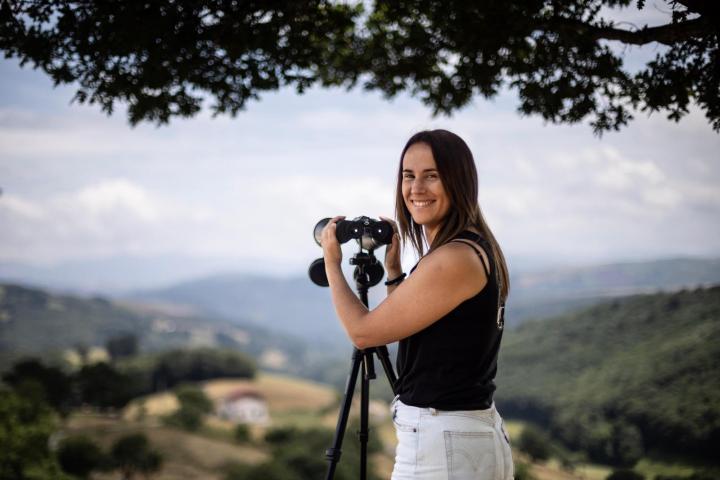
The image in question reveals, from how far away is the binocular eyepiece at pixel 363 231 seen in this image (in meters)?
2.09

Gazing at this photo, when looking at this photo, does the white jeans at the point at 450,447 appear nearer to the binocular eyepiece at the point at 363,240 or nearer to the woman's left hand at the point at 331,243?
the woman's left hand at the point at 331,243

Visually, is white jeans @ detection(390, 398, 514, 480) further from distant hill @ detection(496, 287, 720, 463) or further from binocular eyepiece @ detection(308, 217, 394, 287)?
distant hill @ detection(496, 287, 720, 463)

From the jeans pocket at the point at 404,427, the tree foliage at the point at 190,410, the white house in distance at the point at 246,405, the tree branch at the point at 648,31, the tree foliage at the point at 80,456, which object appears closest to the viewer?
the jeans pocket at the point at 404,427

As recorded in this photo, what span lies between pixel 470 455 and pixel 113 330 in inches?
3739

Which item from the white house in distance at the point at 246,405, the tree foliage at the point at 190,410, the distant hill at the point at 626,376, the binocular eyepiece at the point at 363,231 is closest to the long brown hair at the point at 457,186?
the binocular eyepiece at the point at 363,231

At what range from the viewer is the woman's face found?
1.90 m

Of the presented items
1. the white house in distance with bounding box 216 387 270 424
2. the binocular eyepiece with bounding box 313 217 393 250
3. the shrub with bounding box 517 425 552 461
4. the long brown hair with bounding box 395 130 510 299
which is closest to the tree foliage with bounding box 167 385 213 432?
the white house in distance with bounding box 216 387 270 424

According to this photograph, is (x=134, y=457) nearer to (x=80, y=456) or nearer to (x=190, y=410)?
(x=80, y=456)

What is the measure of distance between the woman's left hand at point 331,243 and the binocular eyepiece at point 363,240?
18mm

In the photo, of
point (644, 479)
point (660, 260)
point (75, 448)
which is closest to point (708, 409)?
point (644, 479)

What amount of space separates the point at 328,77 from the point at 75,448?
18.7 metres

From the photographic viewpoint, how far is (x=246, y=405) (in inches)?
2041

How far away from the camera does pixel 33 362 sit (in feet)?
90.1

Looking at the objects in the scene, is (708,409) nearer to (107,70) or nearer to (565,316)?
(107,70)
